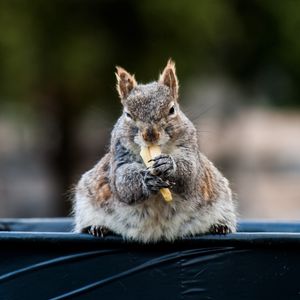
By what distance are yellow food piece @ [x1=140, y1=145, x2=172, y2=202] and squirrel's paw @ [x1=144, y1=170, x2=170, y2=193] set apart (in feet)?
0.10

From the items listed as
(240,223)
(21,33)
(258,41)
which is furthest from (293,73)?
(240,223)

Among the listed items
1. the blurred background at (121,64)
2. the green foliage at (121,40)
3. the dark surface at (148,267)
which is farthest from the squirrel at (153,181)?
the green foliage at (121,40)

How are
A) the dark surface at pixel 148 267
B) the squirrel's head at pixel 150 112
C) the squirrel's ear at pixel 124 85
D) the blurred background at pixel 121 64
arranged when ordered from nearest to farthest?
the dark surface at pixel 148 267
the squirrel's head at pixel 150 112
the squirrel's ear at pixel 124 85
the blurred background at pixel 121 64

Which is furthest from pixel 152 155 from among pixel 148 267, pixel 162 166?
pixel 148 267

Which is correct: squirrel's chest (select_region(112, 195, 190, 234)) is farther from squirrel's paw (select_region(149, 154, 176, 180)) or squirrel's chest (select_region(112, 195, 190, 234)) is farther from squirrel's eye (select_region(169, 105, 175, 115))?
squirrel's eye (select_region(169, 105, 175, 115))

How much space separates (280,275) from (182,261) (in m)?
0.37

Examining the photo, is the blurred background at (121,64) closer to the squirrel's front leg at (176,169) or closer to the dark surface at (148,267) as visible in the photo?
the squirrel's front leg at (176,169)

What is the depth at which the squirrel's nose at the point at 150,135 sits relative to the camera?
3684mm

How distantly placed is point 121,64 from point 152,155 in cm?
866

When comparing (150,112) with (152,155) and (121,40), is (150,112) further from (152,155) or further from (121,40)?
(121,40)

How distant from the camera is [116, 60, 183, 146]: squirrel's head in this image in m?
3.72

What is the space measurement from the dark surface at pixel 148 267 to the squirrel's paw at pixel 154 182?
0.77ft

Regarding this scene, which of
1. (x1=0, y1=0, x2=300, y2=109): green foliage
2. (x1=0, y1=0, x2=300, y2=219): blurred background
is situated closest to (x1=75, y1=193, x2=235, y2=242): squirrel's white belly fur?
(x1=0, y1=0, x2=300, y2=219): blurred background

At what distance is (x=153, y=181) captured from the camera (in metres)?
3.66
